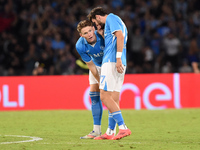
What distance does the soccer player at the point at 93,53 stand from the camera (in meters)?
7.26

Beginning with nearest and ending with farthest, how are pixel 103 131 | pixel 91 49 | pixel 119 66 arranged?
pixel 119 66, pixel 91 49, pixel 103 131

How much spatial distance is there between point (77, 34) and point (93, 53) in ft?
34.3

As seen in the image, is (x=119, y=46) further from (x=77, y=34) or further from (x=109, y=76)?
(x=77, y=34)

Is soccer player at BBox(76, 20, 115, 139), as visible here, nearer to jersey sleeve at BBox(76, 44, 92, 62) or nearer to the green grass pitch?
jersey sleeve at BBox(76, 44, 92, 62)

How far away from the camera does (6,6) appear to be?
1816 centimetres

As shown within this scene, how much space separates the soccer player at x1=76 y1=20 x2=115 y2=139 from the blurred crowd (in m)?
8.76

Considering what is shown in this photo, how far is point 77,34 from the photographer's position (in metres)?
17.8

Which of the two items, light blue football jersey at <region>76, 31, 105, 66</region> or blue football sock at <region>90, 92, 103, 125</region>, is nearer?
light blue football jersey at <region>76, 31, 105, 66</region>

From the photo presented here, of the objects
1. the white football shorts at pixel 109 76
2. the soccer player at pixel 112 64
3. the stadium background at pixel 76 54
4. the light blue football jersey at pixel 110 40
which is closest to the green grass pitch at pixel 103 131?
the soccer player at pixel 112 64

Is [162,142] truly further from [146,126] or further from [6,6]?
[6,6]

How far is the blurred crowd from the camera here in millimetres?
16906

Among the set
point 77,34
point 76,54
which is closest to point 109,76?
point 76,54

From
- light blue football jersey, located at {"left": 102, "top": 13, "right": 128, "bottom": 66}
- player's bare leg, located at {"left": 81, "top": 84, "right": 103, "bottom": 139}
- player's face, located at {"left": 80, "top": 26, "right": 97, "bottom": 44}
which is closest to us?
light blue football jersey, located at {"left": 102, "top": 13, "right": 128, "bottom": 66}

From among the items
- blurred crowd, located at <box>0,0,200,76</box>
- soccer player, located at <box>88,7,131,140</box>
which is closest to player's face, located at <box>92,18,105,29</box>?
soccer player, located at <box>88,7,131,140</box>
